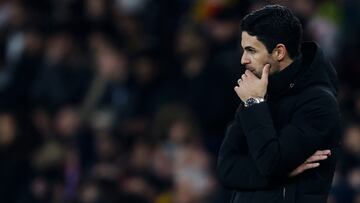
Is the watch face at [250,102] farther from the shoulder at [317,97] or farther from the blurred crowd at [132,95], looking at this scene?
the blurred crowd at [132,95]

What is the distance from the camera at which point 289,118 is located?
4375 mm

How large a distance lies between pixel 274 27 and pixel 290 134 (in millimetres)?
441

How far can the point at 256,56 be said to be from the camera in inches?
171

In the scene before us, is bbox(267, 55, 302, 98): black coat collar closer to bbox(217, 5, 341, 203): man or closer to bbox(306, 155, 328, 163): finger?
bbox(217, 5, 341, 203): man

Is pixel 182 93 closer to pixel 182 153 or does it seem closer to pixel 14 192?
pixel 182 153

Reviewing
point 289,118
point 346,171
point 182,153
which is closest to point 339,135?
point 289,118

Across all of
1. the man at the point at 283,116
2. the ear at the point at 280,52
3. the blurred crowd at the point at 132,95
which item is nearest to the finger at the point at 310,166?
the man at the point at 283,116

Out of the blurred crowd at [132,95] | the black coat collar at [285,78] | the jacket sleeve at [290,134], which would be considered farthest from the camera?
the blurred crowd at [132,95]

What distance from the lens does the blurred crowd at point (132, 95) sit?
27.6 ft

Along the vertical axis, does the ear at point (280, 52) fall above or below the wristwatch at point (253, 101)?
above

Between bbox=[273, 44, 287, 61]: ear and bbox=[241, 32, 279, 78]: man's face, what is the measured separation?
2 centimetres

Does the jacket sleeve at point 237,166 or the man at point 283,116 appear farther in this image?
the jacket sleeve at point 237,166

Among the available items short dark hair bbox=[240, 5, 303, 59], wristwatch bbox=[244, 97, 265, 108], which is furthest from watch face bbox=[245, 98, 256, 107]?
short dark hair bbox=[240, 5, 303, 59]

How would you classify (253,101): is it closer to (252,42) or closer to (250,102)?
(250,102)
